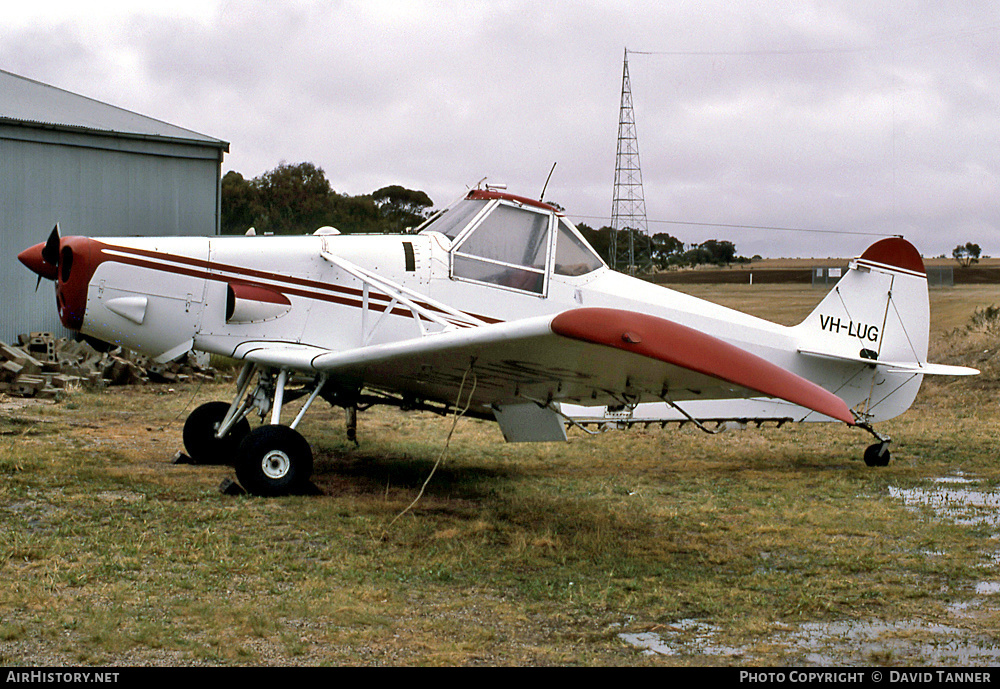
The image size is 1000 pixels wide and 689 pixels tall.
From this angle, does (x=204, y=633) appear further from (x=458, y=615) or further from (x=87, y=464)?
(x=87, y=464)

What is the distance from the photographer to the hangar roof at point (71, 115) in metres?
16.3

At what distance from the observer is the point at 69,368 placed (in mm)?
14602

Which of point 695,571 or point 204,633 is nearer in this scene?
point 204,633

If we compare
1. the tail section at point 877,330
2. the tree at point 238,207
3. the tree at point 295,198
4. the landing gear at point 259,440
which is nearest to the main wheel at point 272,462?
the landing gear at point 259,440

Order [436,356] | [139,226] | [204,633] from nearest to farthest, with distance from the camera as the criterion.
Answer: [204,633]
[436,356]
[139,226]

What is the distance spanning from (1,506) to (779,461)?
720cm

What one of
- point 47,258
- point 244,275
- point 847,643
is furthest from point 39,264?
point 847,643

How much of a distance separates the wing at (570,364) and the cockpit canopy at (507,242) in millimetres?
1147

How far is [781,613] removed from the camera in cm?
475

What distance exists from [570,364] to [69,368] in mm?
11445

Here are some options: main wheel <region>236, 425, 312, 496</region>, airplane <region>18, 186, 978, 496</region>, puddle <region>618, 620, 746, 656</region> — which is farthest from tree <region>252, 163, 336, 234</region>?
puddle <region>618, 620, 746, 656</region>

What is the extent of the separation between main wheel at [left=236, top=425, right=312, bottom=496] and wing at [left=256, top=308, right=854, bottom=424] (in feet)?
2.02
